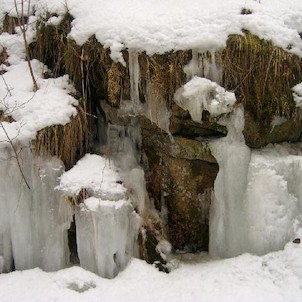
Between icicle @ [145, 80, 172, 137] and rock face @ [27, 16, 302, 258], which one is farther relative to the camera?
icicle @ [145, 80, 172, 137]

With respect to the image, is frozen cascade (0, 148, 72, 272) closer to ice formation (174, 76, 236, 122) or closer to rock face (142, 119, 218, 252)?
rock face (142, 119, 218, 252)

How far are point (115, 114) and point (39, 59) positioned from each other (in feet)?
3.93

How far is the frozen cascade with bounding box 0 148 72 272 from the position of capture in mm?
3953

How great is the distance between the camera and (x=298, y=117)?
13.6 feet

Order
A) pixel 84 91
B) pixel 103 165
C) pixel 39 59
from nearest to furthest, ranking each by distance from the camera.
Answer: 1. pixel 103 165
2. pixel 84 91
3. pixel 39 59

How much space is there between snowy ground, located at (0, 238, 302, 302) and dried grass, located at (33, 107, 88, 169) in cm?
106

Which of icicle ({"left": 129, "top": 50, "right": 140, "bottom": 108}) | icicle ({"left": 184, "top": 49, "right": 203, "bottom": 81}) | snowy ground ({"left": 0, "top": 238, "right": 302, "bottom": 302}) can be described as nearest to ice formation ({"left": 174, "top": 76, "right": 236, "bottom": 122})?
icicle ({"left": 184, "top": 49, "right": 203, "bottom": 81})

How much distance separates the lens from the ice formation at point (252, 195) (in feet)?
12.9

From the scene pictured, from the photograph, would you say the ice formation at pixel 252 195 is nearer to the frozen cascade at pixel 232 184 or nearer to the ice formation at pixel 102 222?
the frozen cascade at pixel 232 184

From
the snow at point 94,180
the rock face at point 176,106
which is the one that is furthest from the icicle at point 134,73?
the snow at point 94,180

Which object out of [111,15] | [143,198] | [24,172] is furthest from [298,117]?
[24,172]

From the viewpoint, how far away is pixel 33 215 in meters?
3.99

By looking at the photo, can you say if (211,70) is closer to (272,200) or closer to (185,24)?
(185,24)

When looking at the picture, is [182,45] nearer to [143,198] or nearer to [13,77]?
[143,198]
